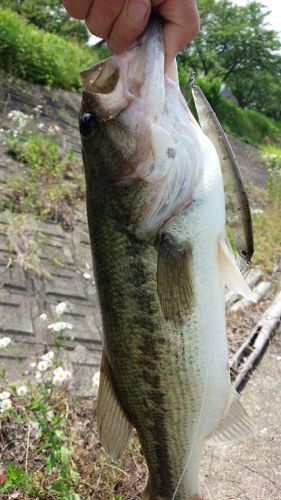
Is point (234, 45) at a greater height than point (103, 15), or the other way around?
point (103, 15)

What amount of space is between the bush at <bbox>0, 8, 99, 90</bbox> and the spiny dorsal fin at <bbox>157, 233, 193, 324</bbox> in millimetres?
9671

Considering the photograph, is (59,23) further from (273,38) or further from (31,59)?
(273,38)

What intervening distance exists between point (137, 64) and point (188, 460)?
1.52 m

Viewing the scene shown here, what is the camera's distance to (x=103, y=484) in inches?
130

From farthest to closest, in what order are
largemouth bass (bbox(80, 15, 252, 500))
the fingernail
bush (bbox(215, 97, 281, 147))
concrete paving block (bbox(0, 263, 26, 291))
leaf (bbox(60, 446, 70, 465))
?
bush (bbox(215, 97, 281, 147)) < concrete paving block (bbox(0, 263, 26, 291)) < leaf (bbox(60, 446, 70, 465)) < largemouth bass (bbox(80, 15, 252, 500)) < the fingernail

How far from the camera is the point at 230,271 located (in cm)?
190

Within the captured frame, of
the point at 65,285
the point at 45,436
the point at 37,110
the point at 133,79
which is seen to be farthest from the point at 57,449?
the point at 37,110

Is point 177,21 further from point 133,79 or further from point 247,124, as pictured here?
point 247,124

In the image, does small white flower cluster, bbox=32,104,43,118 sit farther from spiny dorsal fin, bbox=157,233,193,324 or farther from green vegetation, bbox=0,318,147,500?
spiny dorsal fin, bbox=157,233,193,324

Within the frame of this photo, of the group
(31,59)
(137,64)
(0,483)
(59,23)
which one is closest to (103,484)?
(0,483)

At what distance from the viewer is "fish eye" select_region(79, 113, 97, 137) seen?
6.14 ft

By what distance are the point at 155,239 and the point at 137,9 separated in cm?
76

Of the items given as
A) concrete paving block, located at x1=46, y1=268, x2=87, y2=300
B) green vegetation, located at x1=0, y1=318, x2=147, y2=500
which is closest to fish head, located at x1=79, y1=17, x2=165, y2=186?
green vegetation, located at x1=0, y1=318, x2=147, y2=500

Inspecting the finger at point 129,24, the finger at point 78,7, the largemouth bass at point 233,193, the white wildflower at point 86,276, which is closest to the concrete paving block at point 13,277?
the white wildflower at point 86,276
